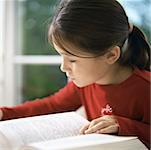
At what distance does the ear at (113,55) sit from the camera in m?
0.83

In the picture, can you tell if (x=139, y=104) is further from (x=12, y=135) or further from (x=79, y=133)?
(x=12, y=135)

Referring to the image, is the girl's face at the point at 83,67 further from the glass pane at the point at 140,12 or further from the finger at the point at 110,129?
the glass pane at the point at 140,12

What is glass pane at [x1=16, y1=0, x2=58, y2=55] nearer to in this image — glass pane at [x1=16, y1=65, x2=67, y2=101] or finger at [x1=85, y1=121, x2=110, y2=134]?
glass pane at [x1=16, y1=65, x2=67, y2=101]

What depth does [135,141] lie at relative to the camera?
0.71 m

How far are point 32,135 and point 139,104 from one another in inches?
10.4

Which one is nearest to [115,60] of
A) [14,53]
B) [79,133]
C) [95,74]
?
[95,74]

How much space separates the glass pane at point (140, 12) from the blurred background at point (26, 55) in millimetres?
454

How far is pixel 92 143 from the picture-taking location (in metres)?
0.65

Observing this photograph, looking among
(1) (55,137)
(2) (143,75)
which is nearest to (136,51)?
(2) (143,75)

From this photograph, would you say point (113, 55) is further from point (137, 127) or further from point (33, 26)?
point (33, 26)

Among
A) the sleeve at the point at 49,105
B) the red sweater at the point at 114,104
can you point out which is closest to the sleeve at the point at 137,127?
the red sweater at the point at 114,104

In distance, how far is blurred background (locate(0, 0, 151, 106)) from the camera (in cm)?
176

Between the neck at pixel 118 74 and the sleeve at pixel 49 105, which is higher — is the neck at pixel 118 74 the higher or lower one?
the higher one

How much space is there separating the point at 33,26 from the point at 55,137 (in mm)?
1130
